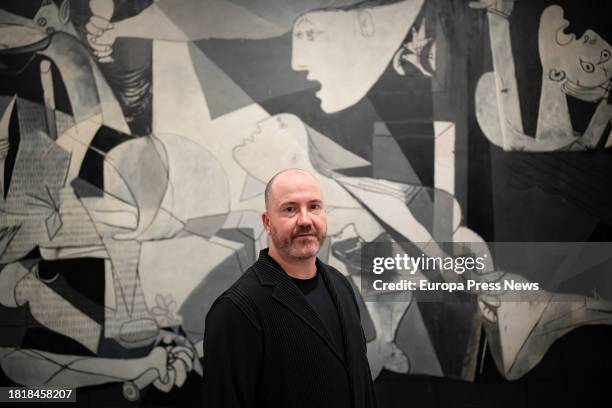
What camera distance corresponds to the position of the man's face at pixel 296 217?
154cm

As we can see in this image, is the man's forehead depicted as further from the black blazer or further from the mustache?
the black blazer

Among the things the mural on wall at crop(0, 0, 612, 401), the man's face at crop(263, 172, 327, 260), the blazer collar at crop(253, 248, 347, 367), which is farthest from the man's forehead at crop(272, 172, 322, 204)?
the mural on wall at crop(0, 0, 612, 401)

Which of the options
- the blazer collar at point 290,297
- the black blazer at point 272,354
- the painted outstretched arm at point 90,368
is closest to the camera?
the black blazer at point 272,354

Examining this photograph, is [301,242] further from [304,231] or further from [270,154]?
[270,154]

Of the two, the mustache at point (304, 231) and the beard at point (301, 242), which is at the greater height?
the mustache at point (304, 231)

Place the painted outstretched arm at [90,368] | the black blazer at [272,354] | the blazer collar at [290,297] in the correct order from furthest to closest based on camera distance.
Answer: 1. the painted outstretched arm at [90,368]
2. the blazer collar at [290,297]
3. the black blazer at [272,354]

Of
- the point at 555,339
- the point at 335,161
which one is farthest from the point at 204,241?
the point at 555,339

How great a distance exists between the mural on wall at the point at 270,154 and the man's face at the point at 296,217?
107cm

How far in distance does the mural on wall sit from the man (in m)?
1.04

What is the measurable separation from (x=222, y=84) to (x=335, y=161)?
692mm

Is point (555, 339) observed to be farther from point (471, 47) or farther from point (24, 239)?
point (24, 239)

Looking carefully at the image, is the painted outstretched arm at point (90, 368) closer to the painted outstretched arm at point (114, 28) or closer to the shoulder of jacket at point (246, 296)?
the shoulder of jacket at point (246, 296)

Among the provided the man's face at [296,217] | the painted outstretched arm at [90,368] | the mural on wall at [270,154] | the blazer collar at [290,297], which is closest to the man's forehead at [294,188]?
the man's face at [296,217]

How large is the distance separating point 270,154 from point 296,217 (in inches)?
45.2
